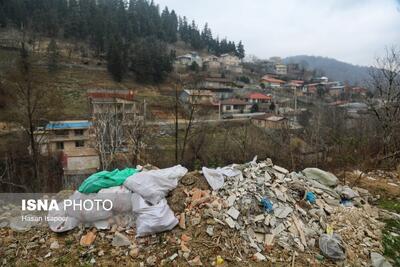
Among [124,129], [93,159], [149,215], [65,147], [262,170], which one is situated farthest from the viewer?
[65,147]

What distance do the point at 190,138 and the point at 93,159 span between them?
5.03m

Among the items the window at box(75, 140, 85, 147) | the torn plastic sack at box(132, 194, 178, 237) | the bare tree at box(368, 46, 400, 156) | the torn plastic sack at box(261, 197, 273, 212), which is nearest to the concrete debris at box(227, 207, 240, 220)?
the torn plastic sack at box(261, 197, 273, 212)

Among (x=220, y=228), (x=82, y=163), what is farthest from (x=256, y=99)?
(x=220, y=228)

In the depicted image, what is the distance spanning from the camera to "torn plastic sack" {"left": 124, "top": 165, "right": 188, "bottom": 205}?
3.62 meters

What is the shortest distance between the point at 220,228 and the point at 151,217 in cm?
85

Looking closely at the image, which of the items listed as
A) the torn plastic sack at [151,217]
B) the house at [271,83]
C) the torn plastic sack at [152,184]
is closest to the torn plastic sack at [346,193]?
the torn plastic sack at [152,184]

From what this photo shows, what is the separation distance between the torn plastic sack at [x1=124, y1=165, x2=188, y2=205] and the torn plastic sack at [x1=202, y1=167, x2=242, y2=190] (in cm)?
47

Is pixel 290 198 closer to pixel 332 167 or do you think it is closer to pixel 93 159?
pixel 332 167

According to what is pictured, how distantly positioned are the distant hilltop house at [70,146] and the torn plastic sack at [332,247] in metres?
9.54

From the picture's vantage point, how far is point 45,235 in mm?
3498

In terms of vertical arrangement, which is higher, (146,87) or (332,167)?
(146,87)

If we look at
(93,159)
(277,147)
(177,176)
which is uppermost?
(177,176)

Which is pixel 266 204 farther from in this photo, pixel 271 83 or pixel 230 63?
pixel 230 63

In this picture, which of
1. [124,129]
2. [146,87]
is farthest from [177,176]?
[146,87]
